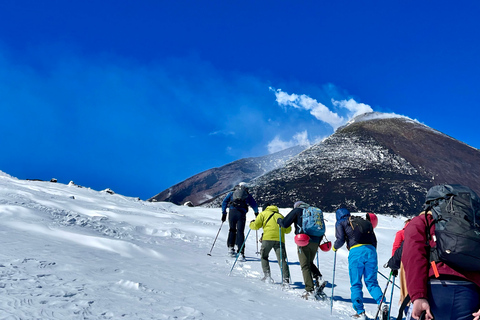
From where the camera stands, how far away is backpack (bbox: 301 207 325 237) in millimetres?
7504

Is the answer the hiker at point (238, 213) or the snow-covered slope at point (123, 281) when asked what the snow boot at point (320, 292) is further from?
the hiker at point (238, 213)

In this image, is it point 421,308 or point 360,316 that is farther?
point 360,316

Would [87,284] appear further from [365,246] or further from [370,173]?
[370,173]

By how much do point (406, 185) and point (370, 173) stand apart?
7080 mm

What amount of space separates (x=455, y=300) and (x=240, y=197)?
863 cm

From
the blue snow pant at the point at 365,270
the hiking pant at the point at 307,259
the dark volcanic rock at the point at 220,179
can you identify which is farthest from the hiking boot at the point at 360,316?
the dark volcanic rock at the point at 220,179

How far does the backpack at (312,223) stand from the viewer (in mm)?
7504

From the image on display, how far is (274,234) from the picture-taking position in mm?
8219

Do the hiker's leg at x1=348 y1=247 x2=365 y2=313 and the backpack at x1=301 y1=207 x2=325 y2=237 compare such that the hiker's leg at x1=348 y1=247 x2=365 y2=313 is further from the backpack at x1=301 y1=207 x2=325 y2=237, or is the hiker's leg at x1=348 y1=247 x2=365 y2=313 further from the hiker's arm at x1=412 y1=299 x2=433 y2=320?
the hiker's arm at x1=412 y1=299 x2=433 y2=320

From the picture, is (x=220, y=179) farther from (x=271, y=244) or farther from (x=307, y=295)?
(x=307, y=295)

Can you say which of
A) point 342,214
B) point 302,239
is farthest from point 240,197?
point 342,214

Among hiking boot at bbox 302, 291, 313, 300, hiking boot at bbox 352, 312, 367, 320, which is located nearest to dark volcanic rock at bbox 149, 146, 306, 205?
hiking boot at bbox 302, 291, 313, 300

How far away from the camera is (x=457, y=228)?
2795 mm

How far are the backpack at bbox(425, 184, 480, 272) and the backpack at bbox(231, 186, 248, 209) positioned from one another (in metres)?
8.39
